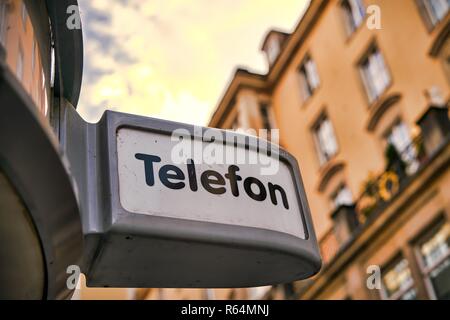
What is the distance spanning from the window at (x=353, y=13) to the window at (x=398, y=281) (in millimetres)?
7955

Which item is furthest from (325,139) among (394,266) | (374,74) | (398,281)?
(398,281)

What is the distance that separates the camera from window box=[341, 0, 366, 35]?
68.1 feet

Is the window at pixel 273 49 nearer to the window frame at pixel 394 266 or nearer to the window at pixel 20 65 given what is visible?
the window frame at pixel 394 266

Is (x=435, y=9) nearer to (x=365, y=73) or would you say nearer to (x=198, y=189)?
(x=365, y=73)

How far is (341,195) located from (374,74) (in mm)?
3610

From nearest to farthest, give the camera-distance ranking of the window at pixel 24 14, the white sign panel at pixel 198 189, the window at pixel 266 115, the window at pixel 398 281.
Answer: the window at pixel 24 14, the white sign panel at pixel 198 189, the window at pixel 398 281, the window at pixel 266 115

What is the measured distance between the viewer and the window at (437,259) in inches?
572

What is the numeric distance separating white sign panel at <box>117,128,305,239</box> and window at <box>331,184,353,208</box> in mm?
17687

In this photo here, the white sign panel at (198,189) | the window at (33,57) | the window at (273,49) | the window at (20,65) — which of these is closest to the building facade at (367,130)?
the window at (273,49)

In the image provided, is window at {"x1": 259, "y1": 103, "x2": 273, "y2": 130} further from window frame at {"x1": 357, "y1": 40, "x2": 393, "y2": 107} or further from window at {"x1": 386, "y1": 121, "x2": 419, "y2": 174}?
window at {"x1": 386, "y1": 121, "x2": 419, "y2": 174}

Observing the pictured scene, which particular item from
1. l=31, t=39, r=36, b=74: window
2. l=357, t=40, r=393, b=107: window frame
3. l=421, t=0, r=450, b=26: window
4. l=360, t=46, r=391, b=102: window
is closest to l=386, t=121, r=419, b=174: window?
l=357, t=40, r=393, b=107: window frame

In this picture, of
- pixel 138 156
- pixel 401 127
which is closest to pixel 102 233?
pixel 138 156

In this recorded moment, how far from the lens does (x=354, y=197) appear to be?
62.7 feet
